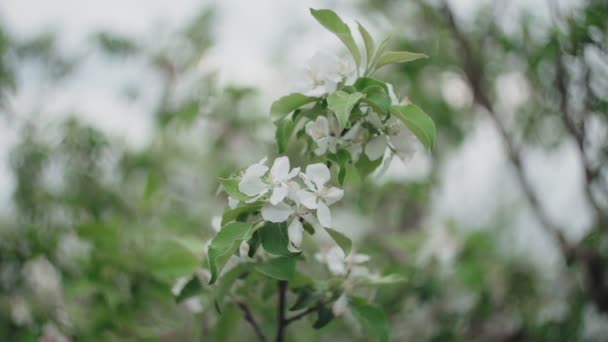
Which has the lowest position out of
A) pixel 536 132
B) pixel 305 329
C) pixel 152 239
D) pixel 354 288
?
pixel 305 329

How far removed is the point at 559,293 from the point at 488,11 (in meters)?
0.90

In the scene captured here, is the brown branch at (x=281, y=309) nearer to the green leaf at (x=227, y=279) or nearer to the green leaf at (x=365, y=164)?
the green leaf at (x=227, y=279)

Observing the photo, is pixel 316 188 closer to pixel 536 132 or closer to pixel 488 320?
pixel 536 132

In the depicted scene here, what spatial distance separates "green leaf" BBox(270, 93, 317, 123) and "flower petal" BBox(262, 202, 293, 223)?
0.42 ft

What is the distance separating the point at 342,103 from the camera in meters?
0.65

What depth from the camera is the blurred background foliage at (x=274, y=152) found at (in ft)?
4.05

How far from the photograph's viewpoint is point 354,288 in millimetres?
823

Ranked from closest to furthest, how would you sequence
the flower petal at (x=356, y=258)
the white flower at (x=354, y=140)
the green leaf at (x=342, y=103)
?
1. the green leaf at (x=342, y=103)
2. the white flower at (x=354, y=140)
3. the flower petal at (x=356, y=258)

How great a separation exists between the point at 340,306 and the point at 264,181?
22 cm

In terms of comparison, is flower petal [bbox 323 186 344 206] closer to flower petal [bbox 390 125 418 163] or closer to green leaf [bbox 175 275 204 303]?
flower petal [bbox 390 125 418 163]

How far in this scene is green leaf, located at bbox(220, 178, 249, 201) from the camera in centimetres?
65

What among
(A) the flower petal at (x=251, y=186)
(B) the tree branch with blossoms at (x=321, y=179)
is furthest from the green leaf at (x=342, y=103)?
(A) the flower petal at (x=251, y=186)

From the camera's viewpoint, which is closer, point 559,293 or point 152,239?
point 152,239

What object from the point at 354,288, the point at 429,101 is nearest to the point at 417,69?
the point at 429,101
